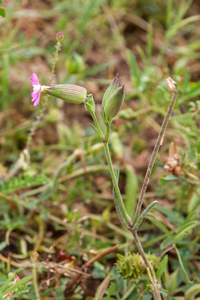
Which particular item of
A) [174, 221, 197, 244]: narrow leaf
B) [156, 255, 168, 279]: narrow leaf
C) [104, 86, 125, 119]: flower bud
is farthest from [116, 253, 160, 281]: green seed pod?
[104, 86, 125, 119]: flower bud

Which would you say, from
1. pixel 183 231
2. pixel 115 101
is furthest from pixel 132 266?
pixel 115 101

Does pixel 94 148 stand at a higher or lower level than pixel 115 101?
lower

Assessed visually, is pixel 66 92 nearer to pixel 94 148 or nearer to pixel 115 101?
pixel 115 101

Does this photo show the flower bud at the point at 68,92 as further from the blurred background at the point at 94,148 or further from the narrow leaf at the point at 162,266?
the narrow leaf at the point at 162,266

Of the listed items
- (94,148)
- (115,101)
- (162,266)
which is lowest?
(162,266)

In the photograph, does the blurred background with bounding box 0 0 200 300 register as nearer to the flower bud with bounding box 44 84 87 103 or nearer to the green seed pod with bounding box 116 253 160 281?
the green seed pod with bounding box 116 253 160 281

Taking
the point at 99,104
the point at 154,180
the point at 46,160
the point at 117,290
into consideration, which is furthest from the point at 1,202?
the point at 99,104

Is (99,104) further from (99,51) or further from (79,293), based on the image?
(79,293)

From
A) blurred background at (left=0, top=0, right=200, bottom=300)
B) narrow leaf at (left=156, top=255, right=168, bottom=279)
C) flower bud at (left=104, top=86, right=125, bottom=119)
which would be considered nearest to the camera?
flower bud at (left=104, top=86, right=125, bottom=119)

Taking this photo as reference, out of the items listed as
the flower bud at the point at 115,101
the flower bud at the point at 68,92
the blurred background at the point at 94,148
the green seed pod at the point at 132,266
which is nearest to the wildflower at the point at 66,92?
the flower bud at the point at 68,92
